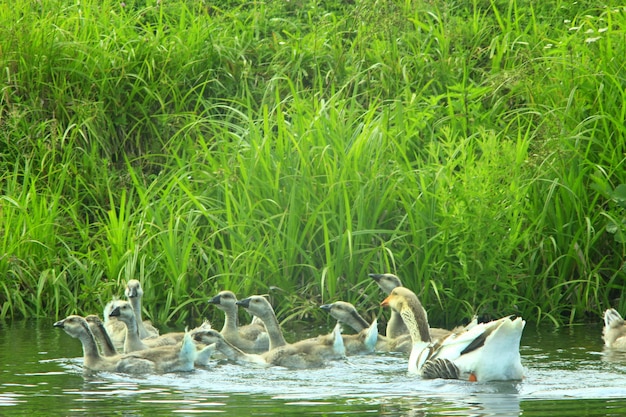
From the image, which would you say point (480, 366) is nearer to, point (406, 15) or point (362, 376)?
point (362, 376)

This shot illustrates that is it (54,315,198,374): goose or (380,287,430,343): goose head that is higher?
(380,287,430,343): goose head

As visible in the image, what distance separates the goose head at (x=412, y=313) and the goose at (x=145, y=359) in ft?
5.68

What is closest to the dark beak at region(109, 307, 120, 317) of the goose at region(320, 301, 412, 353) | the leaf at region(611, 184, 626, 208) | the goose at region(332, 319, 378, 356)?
the goose at region(320, 301, 412, 353)

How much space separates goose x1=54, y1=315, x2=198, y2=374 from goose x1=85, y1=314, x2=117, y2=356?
0.74 ft

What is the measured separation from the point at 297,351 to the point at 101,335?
1.73 meters

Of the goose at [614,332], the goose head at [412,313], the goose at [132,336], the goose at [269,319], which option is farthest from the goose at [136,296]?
the goose at [614,332]

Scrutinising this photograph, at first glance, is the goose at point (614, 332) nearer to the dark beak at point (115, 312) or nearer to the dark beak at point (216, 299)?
the dark beak at point (216, 299)

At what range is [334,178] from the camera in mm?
12703

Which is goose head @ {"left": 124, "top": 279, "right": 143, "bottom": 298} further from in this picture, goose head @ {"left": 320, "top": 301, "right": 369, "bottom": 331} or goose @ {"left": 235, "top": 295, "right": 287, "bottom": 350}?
goose head @ {"left": 320, "top": 301, "right": 369, "bottom": 331}

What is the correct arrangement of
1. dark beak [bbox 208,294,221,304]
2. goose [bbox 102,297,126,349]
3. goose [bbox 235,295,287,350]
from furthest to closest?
goose [bbox 102,297,126,349] < dark beak [bbox 208,294,221,304] < goose [bbox 235,295,287,350]

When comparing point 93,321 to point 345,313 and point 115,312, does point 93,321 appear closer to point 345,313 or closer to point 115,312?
point 115,312

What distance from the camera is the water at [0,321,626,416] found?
8.10 m

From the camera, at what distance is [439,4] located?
1698 centimetres

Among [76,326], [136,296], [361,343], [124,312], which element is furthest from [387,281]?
[76,326]
